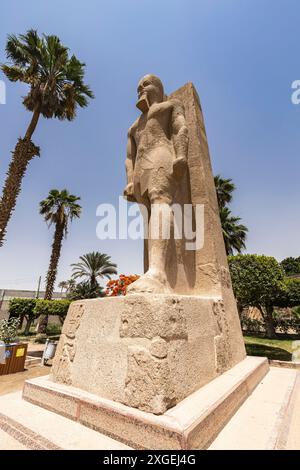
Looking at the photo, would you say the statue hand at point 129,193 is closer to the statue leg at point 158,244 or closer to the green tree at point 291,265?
the statue leg at point 158,244

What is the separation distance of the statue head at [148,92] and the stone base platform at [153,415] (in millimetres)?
3194

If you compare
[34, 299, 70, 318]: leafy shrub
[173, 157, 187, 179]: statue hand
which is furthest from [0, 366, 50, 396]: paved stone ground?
[34, 299, 70, 318]: leafy shrub

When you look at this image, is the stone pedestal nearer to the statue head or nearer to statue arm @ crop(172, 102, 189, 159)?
statue arm @ crop(172, 102, 189, 159)

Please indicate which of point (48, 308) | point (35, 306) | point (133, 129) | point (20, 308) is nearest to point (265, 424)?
point (133, 129)

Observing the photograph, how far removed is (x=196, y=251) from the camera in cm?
326

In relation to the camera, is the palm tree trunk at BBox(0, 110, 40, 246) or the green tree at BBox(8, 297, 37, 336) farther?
the green tree at BBox(8, 297, 37, 336)

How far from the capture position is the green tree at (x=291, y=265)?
4491 cm

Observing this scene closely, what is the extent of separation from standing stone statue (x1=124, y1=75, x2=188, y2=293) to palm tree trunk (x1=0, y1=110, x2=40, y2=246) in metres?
8.71

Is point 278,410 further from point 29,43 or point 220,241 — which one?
point 29,43

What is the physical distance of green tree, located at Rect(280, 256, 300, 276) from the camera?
44.9 meters

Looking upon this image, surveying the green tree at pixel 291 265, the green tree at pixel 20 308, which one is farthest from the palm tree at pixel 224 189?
the green tree at pixel 291 265

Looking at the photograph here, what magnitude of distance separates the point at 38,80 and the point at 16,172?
5.00 m

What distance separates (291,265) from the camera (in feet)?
151

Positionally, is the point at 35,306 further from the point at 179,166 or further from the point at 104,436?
the point at 104,436
